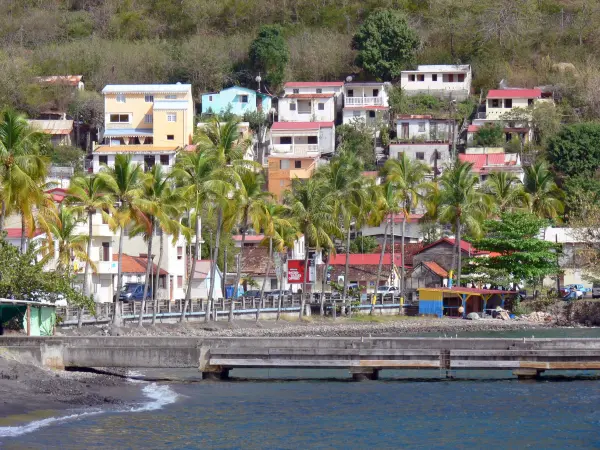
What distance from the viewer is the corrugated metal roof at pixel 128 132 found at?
121 metres

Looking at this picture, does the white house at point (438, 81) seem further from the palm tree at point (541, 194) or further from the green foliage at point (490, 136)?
the palm tree at point (541, 194)

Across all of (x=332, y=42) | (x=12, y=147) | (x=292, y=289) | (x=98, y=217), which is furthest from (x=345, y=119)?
(x=12, y=147)

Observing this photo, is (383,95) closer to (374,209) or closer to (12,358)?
(374,209)

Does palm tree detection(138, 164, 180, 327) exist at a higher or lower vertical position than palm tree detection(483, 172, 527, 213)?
lower

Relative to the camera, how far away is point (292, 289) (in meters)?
97.4

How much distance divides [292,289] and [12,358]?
58.4 metres

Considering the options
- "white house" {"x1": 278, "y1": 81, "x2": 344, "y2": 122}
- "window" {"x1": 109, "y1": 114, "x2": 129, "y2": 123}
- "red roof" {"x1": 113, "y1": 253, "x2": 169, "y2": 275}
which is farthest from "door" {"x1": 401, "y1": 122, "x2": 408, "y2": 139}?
"red roof" {"x1": 113, "y1": 253, "x2": 169, "y2": 275}

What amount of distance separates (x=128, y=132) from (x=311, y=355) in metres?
83.1

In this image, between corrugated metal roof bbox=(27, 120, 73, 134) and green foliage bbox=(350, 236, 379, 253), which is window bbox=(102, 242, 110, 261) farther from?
corrugated metal roof bbox=(27, 120, 73, 134)

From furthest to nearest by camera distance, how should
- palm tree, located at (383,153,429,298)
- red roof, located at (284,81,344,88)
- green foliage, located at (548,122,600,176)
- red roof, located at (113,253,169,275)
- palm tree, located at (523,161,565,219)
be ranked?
red roof, located at (284,81,344,88), green foliage, located at (548,122,600,176), palm tree, located at (523,161,565,219), palm tree, located at (383,153,429,298), red roof, located at (113,253,169,275)

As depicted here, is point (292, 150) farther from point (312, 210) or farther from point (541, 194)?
point (312, 210)

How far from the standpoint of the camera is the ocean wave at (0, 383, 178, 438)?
3123 cm

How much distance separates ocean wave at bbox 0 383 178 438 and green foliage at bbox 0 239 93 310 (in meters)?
7.78

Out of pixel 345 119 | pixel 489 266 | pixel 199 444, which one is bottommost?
pixel 199 444
